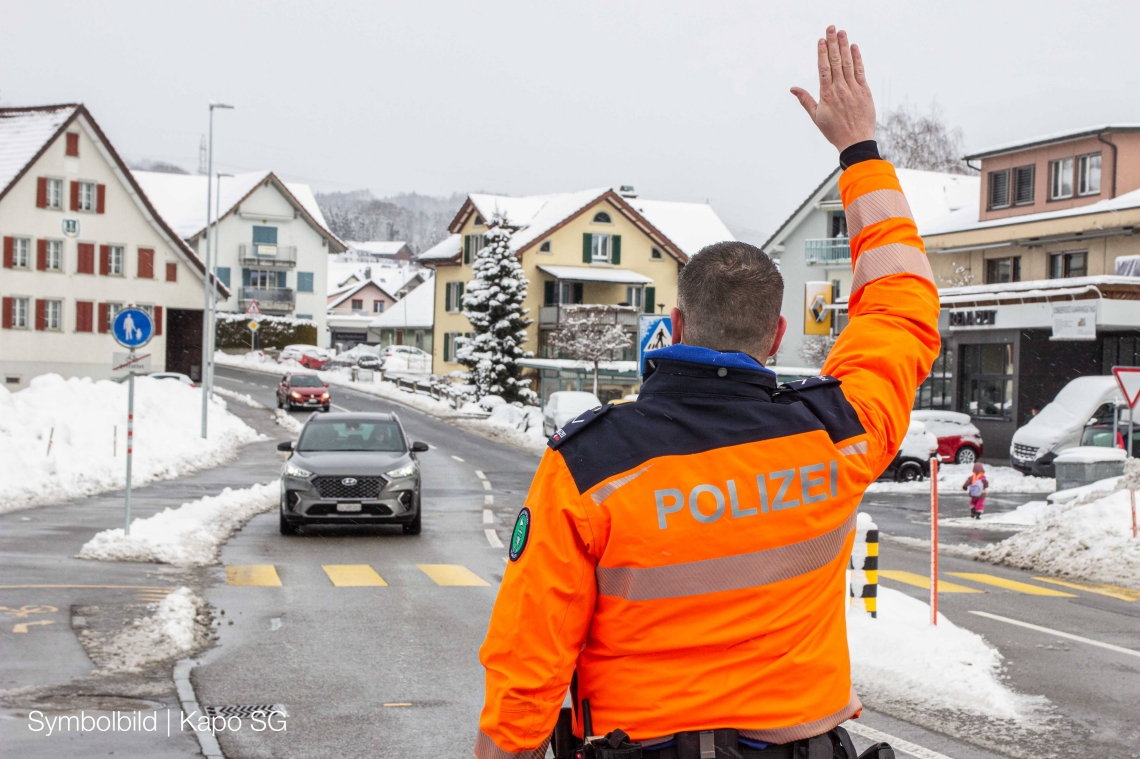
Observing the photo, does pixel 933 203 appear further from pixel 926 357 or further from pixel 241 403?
pixel 926 357

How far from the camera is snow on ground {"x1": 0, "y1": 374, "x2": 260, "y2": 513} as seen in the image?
22234 mm

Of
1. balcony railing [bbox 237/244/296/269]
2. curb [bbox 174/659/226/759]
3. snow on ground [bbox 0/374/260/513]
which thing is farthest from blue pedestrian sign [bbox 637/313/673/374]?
balcony railing [bbox 237/244/296/269]

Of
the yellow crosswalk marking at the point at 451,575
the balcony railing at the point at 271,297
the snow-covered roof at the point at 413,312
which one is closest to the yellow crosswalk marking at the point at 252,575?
the yellow crosswalk marking at the point at 451,575

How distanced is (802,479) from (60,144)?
5823cm

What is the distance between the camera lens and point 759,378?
266 centimetres

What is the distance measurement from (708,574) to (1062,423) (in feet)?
104

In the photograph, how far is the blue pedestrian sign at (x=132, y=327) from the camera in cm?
1600

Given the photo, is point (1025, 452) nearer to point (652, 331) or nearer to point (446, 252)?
point (652, 331)

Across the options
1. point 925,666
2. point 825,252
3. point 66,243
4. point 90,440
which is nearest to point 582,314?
point 825,252

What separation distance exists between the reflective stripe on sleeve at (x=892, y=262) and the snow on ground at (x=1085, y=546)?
45.2 ft

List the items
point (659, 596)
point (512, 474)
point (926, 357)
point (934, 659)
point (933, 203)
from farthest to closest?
point (933, 203) < point (512, 474) < point (934, 659) < point (926, 357) < point (659, 596)

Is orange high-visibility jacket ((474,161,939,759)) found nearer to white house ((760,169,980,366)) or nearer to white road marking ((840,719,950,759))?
white road marking ((840,719,950,759))

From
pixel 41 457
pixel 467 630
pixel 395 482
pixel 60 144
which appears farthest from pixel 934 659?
pixel 60 144

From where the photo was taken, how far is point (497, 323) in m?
53.9
